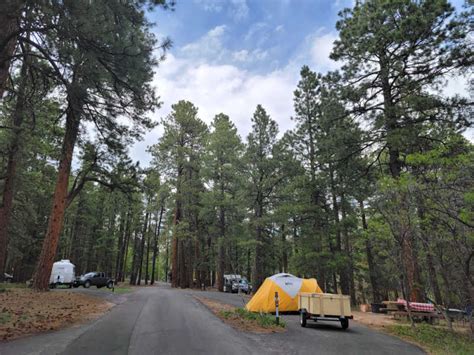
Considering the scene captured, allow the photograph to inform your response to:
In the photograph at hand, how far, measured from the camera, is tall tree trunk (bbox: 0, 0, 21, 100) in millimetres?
5926

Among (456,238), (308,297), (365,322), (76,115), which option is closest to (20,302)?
(76,115)

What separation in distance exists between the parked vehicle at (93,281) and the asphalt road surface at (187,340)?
74.6ft

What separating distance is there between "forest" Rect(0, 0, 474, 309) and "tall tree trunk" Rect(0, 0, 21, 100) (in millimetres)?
40

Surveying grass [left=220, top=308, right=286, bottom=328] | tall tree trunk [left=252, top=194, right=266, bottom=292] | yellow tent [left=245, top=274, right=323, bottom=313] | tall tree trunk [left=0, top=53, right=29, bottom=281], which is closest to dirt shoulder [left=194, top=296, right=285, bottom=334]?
grass [left=220, top=308, right=286, bottom=328]

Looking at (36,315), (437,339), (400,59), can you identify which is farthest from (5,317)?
(400,59)

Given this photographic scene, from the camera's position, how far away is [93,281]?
29969mm

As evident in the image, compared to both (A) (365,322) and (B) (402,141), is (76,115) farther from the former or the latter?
(A) (365,322)

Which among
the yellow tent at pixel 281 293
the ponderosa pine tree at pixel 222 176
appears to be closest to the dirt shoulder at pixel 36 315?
the yellow tent at pixel 281 293

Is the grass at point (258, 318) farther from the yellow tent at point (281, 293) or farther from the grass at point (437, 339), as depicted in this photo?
the grass at point (437, 339)

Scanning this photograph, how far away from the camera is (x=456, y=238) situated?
28.9ft

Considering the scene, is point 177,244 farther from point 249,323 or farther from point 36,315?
point 249,323

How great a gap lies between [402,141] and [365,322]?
7.50 m

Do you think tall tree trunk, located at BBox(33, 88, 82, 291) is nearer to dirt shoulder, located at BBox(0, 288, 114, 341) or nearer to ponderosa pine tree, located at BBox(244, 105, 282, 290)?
dirt shoulder, located at BBox(0, 288, 114, 341)

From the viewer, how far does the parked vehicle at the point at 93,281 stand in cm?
2945
